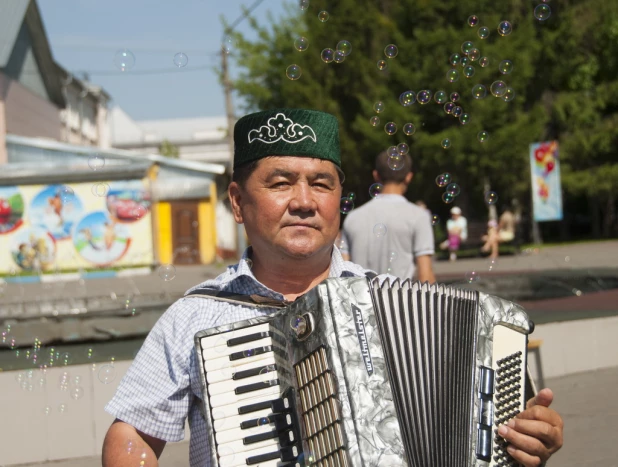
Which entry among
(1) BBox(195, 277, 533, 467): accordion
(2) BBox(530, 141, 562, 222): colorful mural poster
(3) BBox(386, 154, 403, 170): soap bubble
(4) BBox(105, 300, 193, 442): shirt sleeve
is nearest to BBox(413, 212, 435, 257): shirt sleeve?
(3) BBox(386, 154, 403, 170): soap bubble

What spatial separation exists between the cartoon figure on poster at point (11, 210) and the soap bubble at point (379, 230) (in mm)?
22515

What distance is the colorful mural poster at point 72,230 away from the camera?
2583 centimetres

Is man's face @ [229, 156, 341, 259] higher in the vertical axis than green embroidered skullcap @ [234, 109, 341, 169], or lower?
lower

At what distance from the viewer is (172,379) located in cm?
230

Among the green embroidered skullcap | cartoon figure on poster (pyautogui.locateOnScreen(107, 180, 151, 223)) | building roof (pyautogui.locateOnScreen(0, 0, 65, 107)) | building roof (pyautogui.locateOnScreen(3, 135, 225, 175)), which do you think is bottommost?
the green embroidered skullcap

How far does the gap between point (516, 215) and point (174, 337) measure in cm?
2949

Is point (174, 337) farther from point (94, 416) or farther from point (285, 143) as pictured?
point (94, 416)

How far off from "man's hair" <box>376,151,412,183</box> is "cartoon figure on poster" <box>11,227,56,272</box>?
22.1 m

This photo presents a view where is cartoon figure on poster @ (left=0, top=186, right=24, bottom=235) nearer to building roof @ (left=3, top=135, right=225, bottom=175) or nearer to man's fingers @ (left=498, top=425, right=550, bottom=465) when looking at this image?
building roof @ (left=3, top=135, right=225, bottom=175)

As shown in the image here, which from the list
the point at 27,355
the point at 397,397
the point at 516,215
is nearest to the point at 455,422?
the point at 397,397

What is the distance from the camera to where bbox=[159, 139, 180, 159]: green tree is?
2135 inches

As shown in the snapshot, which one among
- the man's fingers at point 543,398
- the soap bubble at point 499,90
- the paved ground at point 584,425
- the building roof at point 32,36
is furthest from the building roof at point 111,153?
the man's fingers at point 543,398

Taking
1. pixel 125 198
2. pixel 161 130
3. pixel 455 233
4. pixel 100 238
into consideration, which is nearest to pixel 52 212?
pixel 100 238

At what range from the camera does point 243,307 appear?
7.73ft
